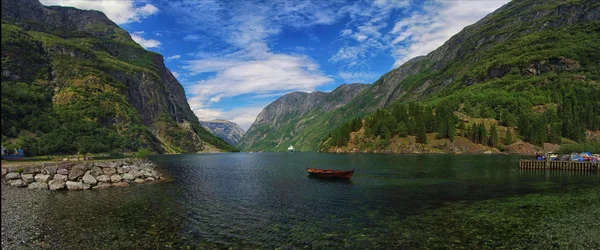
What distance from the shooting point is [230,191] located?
66.2 m

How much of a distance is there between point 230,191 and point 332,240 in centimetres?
3722

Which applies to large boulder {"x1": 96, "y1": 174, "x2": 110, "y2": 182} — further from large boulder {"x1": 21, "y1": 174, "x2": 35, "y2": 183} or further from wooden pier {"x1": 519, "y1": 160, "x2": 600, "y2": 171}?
wooden pier {"x1": 519, "y1": 160, "x2": 600, "y2": 171}

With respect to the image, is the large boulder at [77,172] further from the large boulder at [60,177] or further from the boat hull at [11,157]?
the boat hull at [11,157]

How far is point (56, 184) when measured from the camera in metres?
64.1

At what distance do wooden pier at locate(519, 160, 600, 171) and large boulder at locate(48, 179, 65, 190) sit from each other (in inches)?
4808

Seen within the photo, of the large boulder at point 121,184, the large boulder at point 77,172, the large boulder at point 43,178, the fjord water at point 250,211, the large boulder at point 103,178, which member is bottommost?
the large boulder at point 121,184

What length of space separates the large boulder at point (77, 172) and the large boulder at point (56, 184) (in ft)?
8.07

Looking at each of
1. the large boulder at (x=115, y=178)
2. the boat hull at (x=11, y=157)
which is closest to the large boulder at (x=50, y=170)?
the large boulder at (x=115, y=178)

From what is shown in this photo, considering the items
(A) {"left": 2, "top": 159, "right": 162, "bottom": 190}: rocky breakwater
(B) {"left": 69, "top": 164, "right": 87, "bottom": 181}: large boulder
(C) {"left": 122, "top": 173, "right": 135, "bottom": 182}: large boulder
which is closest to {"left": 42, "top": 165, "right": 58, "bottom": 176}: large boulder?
(A) {"left": 2, "top": 159, "right": 162, "bottom": 190}: rocky breakwater

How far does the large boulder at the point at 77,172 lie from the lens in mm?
67750

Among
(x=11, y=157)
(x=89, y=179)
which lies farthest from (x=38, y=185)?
(x=11, y=157)

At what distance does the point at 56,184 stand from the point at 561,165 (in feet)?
441

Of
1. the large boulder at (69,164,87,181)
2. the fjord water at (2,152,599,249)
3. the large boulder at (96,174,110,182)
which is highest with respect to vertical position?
the large boulder at (69,164,87,181)

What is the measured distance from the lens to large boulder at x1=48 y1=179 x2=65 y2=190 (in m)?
63.5
